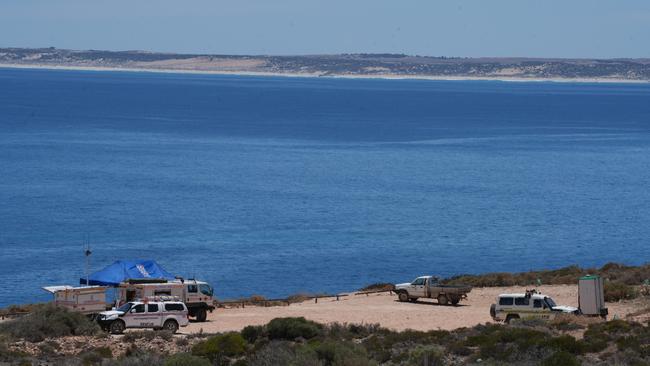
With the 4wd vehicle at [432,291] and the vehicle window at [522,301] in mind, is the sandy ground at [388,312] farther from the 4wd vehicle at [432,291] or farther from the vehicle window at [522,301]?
the vehicle window at [522,301]

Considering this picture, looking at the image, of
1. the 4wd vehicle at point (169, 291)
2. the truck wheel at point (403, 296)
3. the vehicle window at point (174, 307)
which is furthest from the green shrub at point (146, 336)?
the truck wheel at point (403, 296)

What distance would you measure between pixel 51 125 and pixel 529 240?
100 m

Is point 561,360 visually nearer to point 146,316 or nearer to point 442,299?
point 146,316

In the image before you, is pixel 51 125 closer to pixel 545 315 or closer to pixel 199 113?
pixel 199 113

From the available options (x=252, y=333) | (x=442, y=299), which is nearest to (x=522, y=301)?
(x=442, y=299)

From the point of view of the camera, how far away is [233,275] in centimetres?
5072

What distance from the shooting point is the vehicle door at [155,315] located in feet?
103

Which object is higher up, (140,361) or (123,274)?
(140,361)

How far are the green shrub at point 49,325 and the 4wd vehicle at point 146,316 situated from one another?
2.01 ft

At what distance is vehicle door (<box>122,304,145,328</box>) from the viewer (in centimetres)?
3111

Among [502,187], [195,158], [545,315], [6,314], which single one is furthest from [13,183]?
[545,315]

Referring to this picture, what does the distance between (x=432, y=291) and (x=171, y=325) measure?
10.3 meters

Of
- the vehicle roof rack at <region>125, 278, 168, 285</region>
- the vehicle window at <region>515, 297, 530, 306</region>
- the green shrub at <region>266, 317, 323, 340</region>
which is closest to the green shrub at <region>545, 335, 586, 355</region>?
the green shrub at <region>266, 317, 323, 340</region>

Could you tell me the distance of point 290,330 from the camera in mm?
27578
